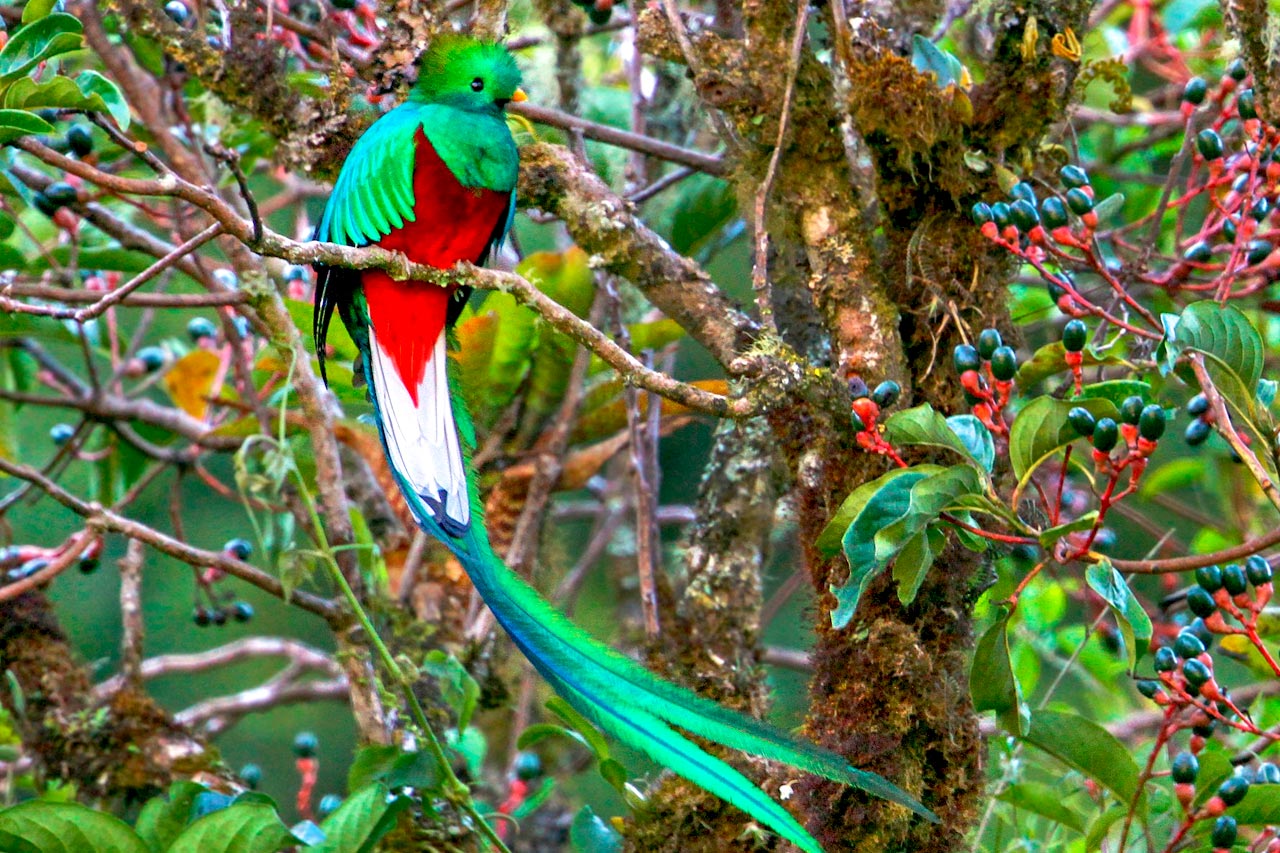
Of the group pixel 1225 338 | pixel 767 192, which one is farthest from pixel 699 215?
pixel 1225 338

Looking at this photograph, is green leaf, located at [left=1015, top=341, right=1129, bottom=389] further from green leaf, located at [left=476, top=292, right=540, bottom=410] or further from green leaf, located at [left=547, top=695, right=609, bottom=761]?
green leaf, located at [left=476, top=292, right=540, bottom=410]

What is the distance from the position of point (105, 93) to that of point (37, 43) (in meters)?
0.10

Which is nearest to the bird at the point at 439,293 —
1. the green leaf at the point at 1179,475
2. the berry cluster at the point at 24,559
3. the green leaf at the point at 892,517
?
the green leaf at the point at 892,517

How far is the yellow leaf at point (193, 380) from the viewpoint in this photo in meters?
2.96

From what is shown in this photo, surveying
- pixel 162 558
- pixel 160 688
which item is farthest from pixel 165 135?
pixel 160 688

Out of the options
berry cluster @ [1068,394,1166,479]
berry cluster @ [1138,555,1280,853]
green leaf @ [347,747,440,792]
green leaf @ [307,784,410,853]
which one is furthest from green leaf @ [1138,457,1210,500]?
green leaf @ [307,784,410,853]

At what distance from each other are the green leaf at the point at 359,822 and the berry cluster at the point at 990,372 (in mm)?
897

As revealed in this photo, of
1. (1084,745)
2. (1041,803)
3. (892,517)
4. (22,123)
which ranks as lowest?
(1041,803)

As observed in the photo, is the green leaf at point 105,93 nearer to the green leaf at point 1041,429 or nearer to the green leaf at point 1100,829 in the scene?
the green leaf at point 1041,429

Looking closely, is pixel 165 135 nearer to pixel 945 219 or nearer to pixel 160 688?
pixel 945 219

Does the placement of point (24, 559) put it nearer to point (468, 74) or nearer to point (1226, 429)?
point (468, 74)

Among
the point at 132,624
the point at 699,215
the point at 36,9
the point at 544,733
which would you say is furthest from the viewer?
the point at 699,215

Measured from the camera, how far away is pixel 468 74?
6.56ft

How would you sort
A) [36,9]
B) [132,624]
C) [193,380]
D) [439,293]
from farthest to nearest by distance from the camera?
[193,380] < [132,624] < [439,293] < [36,9]
